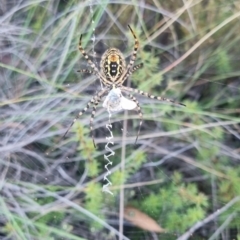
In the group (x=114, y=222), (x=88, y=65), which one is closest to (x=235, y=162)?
(x=114, y=222)

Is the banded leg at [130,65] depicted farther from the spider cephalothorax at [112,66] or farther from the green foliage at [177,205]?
the green foliage at [177,205]

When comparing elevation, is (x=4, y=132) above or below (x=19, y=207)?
above

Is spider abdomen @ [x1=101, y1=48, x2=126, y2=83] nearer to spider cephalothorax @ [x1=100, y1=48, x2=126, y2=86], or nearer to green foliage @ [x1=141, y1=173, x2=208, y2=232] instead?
spider cephalothorax @ [x1=100, y1=48, x2=126, y2=86]

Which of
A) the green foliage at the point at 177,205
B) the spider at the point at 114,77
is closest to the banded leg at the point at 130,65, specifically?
the spider at the point at 114,77

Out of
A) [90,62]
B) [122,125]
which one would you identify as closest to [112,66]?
[90,62]

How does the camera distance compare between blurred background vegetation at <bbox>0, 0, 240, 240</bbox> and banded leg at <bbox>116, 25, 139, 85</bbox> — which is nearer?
banded leg at <bbox>116, 25, 139, 85</bbox>

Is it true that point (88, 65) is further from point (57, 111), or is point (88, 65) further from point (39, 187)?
point (39, 187)

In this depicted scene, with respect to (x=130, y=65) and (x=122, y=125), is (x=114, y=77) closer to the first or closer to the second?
(x=130, y=65)

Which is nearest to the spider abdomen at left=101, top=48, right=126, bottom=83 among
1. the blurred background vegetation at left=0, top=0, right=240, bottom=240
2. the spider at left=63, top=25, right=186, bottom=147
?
the spider at left=63, top=25, right=186, bottom=147
